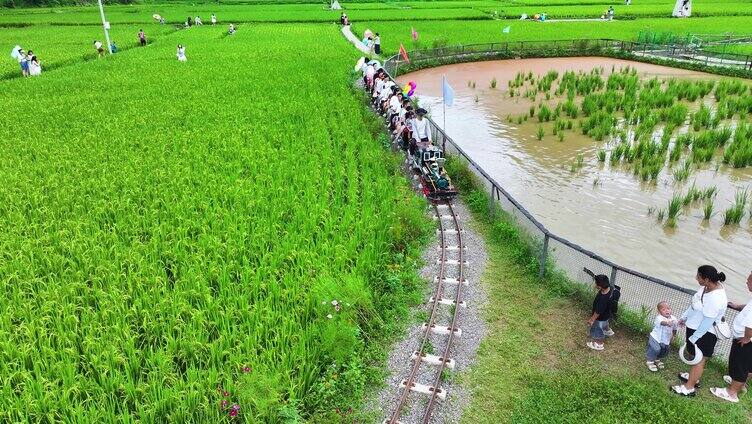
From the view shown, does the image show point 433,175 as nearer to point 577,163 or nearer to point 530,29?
point 577,163

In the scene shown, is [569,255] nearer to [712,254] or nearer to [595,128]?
[712,254]

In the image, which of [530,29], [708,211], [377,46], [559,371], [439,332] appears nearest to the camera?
[559,371]

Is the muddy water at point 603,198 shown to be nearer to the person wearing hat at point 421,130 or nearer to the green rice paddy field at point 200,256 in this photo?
the person wearing hat at point 421,130

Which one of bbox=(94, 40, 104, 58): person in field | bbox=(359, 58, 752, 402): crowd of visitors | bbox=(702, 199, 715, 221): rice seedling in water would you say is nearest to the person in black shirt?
bbox=(359, 58, 752, 402): crowd of visitors

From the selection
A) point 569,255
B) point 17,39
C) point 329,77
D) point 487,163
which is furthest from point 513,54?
point 17,39

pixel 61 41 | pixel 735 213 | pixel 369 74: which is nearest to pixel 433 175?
pixel 735 213

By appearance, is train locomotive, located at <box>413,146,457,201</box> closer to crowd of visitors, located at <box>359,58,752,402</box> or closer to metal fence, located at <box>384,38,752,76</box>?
crowd of visitors, located at <box>359,58,752,402</box>

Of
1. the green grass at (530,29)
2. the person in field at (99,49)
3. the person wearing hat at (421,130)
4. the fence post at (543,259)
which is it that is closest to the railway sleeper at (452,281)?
the fence post at (543,259)
